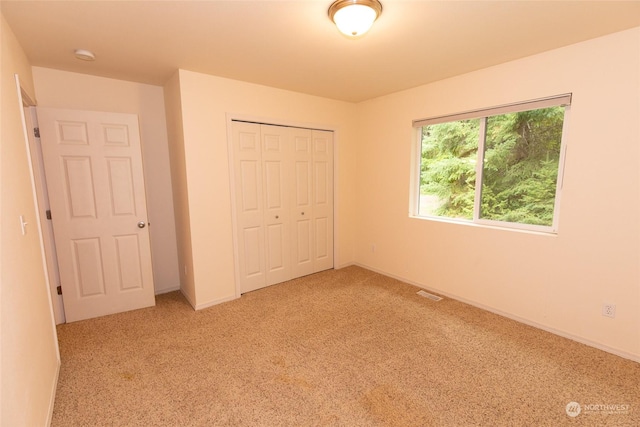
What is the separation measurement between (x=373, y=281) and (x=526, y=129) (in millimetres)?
2292

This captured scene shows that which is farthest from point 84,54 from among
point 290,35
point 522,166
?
point 522,166

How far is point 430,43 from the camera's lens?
2.20 metres

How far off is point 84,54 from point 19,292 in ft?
6.12

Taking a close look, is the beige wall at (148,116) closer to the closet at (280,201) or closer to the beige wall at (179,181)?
the beige wall at (179,181)

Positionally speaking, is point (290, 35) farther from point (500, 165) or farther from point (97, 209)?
point (97, 209)

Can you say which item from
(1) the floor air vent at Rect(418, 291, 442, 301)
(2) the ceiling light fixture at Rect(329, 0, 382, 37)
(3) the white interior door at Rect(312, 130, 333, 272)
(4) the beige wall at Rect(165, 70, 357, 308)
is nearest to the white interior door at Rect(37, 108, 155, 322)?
(4) the beige wall at Rect(165, 70, 357, 308)

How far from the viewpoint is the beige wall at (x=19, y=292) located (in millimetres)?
1214

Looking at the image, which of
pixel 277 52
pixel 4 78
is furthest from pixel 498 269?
pixel 4 78

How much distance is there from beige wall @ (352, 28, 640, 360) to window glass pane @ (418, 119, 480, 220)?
0.73 ft

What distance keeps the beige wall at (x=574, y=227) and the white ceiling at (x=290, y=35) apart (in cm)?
20

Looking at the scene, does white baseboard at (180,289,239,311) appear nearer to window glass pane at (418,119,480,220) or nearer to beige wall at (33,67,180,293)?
beige wall at (33,67,180,293)

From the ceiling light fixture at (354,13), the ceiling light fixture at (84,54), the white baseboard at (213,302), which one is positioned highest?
the ceiling light fixture at (84,54)

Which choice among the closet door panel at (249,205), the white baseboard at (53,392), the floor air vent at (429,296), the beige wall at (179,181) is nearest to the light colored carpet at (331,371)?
the white baseboard at (53,392)

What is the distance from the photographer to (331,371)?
6.77 feet
